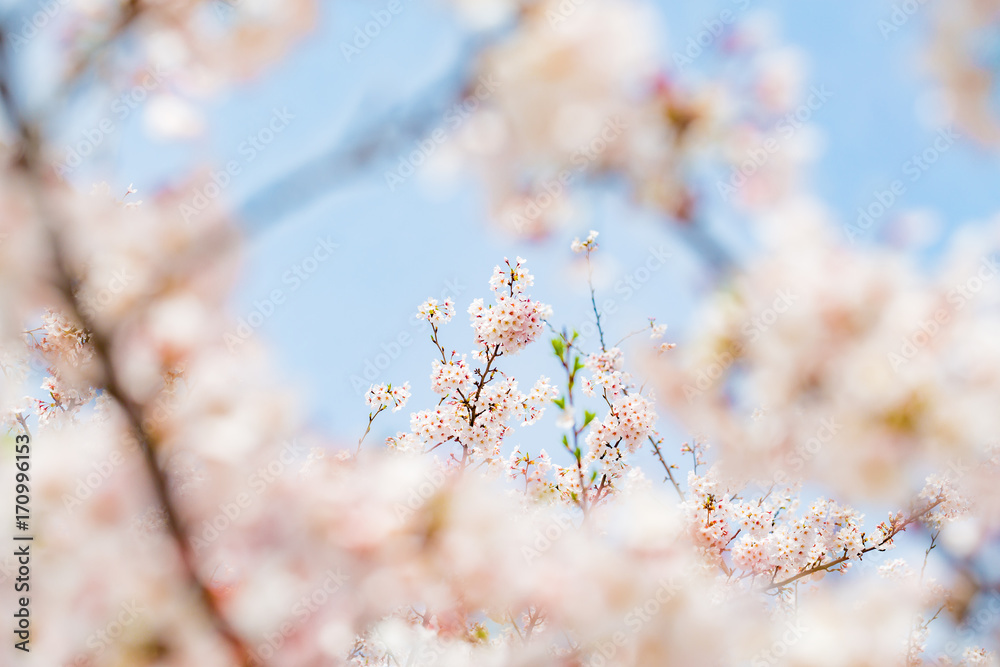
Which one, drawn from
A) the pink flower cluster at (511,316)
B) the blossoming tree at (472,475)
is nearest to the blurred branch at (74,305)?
the blossoming tree at (472,475)

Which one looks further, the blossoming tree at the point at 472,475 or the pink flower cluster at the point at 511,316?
the pink flower cluster at the point at 511,316

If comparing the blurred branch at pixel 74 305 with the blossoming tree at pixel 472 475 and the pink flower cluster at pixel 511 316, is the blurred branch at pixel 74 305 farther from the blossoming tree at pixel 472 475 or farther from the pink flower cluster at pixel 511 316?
the pink flower cluster at pixel 511 316

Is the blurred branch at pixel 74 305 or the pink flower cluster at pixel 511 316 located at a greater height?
the pink flower cluster at pixel 511 316

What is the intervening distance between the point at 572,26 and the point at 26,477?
1.54 meters

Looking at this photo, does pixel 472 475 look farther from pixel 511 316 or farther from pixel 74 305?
pixel 511 316

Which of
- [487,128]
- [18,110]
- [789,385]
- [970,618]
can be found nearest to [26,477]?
[18,110]

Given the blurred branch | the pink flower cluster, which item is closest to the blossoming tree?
the blurred branch

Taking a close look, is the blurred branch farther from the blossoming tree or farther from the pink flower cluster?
the pink flower cluster

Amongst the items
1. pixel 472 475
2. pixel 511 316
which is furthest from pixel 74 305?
pixel 511 316

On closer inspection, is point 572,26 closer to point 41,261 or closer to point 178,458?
point 41,261

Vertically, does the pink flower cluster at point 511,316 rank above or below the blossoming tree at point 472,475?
above

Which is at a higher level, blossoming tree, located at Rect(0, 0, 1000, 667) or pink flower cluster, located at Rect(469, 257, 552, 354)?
pink flower cluster, located at Rect(469, 257, 552, 354)

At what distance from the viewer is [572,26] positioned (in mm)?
847

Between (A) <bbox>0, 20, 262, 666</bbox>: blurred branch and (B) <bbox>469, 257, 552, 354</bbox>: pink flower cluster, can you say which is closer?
(A) <bbox>0, 20, 262, 666</bbox>: blurred branch
